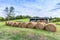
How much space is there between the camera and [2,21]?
11.9 m

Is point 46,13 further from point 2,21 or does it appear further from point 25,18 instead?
point 2,21

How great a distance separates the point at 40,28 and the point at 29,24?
88 centimetres

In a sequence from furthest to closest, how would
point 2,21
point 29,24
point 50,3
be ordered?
point 2,21, point 50,3, point 29,24

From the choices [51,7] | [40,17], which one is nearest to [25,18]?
[40,17]

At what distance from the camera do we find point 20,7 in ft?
33.4

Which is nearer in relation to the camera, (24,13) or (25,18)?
(24,13)

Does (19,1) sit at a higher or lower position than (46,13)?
higher

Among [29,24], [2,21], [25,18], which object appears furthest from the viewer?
[2,21]

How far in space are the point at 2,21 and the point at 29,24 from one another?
172 inches

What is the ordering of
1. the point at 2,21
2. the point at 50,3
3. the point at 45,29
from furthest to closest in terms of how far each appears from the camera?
the point at 2,21 → the point at 50,3 → the point at 45,29

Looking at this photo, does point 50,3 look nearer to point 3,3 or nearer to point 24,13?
point 24,13

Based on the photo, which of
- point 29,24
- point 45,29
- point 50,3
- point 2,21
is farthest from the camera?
point 2,21

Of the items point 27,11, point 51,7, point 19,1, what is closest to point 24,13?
point 27,11

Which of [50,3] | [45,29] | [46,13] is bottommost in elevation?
[45,29]
